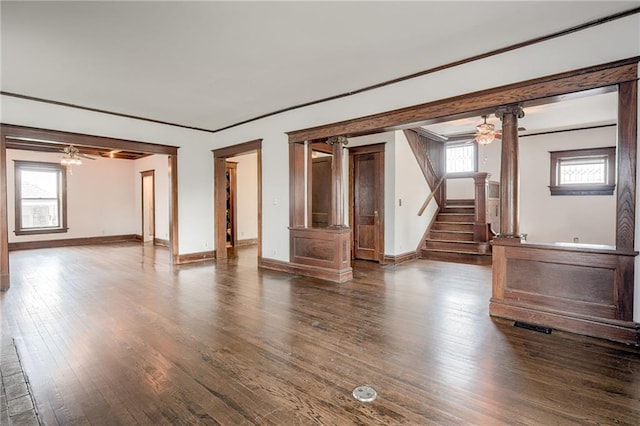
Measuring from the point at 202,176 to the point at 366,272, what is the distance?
13.7 ft

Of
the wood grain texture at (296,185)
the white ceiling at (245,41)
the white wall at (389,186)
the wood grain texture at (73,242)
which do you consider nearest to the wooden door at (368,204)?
the white wall at (389,186)

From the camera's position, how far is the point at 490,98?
3.46 m

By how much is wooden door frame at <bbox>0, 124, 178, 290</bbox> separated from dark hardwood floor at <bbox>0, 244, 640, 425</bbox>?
75 centimetres

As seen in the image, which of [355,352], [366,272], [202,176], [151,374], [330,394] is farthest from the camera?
[202,176]

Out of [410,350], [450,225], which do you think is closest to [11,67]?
[410,350]

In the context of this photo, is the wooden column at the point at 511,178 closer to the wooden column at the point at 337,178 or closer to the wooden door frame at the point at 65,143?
the wooden column at the point at 337,178

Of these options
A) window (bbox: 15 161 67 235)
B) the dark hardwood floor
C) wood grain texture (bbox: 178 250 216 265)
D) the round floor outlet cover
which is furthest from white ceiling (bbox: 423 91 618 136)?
window (bbox: 15 161 67 235)

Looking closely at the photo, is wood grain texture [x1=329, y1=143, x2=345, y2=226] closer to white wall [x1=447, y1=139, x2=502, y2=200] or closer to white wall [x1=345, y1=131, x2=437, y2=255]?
white wall [x1=345, y1=131, x2=437, y2=255]

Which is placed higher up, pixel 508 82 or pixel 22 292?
pixel 508 82

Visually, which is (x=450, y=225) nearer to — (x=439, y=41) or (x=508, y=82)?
(x=508, y=82)

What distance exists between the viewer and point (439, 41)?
3.24m

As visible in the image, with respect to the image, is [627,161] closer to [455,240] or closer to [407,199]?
[407,199]

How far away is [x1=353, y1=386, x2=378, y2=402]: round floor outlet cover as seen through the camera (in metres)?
2.02

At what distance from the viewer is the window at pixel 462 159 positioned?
28.7ft
